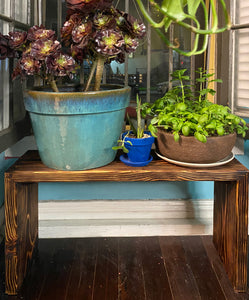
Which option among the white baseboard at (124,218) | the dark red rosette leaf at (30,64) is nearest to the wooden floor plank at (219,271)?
the white baseboard at (124,218)

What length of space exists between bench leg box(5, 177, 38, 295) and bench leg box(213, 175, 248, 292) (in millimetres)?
835

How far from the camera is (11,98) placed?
4.85ft

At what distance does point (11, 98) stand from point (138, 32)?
2.15 feet

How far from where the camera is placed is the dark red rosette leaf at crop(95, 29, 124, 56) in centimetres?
111

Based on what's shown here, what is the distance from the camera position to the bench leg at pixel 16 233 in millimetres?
1227

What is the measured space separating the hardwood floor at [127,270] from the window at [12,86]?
562mm

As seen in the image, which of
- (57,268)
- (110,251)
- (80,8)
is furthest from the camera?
(110,251)

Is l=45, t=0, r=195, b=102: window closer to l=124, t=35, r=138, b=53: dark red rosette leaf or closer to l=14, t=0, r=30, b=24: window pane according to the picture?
l=14, t=0, r=30, b=24: window pane

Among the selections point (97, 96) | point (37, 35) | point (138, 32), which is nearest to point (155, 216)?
point (97, 96)

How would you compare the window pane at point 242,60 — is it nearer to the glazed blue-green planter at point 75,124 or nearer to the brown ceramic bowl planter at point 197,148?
the brown ceramic bowl planter at point 197,148

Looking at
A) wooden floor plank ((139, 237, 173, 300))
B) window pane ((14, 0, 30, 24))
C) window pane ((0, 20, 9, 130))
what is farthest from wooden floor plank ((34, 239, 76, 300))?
window pane ((14, 0, 30, 24))

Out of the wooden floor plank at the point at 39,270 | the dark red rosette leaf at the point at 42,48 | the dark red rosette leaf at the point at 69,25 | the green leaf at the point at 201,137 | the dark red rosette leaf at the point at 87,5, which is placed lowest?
the wooden floor plank at the point at 39,270

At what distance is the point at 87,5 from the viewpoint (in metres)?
1.07

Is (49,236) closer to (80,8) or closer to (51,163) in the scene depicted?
(51,163)
